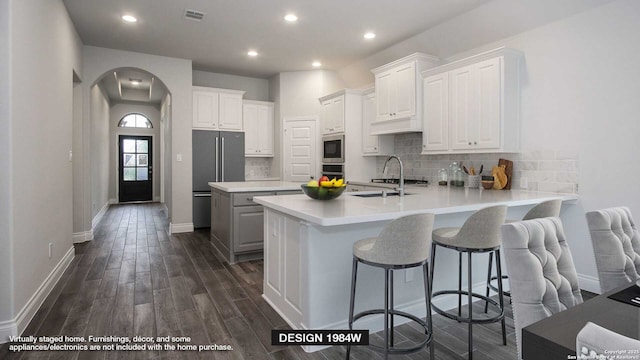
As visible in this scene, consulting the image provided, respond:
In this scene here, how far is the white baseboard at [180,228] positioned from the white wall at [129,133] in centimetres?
471

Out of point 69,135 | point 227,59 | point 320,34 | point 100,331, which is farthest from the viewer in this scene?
point 227,59

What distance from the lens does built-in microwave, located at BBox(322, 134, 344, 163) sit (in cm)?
570

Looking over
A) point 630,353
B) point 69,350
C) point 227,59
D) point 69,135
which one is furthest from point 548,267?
point 227,59

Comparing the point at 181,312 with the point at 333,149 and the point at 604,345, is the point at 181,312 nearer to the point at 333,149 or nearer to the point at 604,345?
the point at 604,345

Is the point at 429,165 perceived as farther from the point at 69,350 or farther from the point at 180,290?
the point at 69,350

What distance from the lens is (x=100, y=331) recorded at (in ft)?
7.86

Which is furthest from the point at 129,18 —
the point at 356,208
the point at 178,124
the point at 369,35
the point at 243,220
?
the point at 356,208

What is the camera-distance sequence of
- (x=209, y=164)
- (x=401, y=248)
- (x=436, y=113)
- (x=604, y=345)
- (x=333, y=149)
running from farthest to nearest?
(x=209, y=164)
(x=333, y=149)
(x=436, y=113)
(x=401, y=248)
(x=604, y=345)

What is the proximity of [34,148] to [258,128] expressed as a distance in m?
4.22

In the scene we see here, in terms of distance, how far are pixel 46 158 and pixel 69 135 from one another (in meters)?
1.12

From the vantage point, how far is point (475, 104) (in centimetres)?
379

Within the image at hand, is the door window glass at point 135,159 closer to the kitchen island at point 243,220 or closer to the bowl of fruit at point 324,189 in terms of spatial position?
the kitchen island at point 243,220

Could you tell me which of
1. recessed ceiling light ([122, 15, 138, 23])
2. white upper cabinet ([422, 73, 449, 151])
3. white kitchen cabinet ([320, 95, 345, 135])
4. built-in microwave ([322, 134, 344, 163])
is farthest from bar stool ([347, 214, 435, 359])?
recessed ceiling light ([122, 15, 138, 23])

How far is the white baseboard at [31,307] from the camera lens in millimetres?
2244
